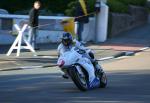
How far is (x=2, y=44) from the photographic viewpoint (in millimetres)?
26734

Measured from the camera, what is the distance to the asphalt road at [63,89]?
469 inches

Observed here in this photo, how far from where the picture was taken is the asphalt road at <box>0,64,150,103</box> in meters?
11.9

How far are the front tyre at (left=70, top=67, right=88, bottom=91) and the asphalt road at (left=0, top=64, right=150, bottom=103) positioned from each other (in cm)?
14

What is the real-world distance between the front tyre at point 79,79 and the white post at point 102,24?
13948 mm

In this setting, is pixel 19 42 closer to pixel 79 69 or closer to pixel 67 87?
pixel 67 87

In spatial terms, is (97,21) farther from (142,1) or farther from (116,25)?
(142,1)

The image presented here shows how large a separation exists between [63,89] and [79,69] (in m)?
0.66

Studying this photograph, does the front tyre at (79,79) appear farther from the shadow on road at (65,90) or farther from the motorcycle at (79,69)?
the shadow on road at (65,90)

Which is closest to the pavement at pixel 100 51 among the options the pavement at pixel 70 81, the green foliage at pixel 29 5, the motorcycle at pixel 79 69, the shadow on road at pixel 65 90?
the pavement at pixel 70 81

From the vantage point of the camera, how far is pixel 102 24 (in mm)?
27391

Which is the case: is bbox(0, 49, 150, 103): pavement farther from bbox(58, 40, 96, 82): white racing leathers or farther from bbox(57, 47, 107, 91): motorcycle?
bbox(58, 40, 96, 82): white racing leathers

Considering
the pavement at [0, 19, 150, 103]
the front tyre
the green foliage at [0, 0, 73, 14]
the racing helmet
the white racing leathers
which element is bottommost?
the pavement at [0, 19, 150, 103]

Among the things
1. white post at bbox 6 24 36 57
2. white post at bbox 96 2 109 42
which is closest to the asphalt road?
white post at bbox 6 24 36 57

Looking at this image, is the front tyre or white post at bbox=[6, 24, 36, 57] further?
white post at bbox=[6, 24, 36, 57]
